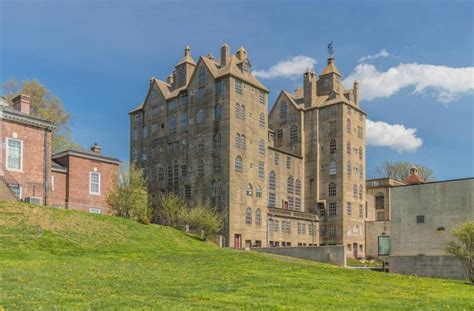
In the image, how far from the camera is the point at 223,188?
194 ft

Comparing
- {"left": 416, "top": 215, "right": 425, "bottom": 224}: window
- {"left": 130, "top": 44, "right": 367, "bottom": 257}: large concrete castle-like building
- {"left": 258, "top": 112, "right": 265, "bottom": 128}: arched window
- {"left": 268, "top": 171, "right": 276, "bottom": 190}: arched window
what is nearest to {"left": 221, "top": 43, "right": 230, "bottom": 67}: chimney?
{"left": 130, "top": 44, "right": 367, "bottom": 257}: large concrete castle-like building

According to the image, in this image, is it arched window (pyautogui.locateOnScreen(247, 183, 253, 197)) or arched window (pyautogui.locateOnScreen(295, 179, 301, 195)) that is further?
arched window (pyautogui.locateOnScreen(295, 179, 301, 195))

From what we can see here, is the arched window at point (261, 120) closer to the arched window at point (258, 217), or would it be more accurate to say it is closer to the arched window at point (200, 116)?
the arched window at point (200, 116)

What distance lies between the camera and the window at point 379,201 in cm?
7894

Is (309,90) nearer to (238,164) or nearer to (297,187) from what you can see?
(297,187)

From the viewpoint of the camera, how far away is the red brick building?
4081 cm

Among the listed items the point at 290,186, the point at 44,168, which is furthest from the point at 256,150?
the point at 44,168

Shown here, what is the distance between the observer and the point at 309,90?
78.0 m

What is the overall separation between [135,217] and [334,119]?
36900mm

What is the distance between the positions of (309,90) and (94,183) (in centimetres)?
3962

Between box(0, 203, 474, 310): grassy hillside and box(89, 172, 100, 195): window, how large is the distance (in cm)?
1388

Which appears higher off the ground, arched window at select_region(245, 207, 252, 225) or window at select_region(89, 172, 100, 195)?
window at select_region(89, 172, 100, 195)

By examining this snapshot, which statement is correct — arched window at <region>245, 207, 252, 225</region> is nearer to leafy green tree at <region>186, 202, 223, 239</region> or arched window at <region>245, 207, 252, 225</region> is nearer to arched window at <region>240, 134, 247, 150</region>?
arched window at <region>240, 134, 247, 150</region>

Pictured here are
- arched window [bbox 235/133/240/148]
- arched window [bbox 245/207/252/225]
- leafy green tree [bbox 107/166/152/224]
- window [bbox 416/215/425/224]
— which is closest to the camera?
window [bbox 416/215/425/224]
